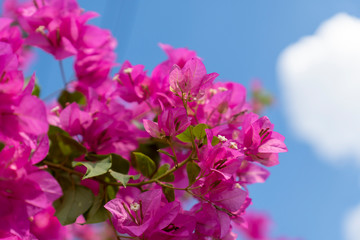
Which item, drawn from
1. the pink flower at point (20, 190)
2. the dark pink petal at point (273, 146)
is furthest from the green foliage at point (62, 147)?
the dark pink petal at point (273, 146)

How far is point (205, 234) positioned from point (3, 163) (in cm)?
32

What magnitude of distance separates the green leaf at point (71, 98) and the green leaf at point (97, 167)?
268 mm

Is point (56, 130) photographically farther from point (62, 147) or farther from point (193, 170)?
point (193, 170)

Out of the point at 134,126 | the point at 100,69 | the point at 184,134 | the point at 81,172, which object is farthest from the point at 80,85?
the point at 184,134

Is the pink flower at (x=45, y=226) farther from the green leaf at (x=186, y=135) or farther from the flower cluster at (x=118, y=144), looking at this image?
the green leaf at (x=186, y=135)

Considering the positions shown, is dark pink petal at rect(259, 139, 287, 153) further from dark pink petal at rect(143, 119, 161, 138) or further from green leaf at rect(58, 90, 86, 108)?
green leaf at rect(58, 90, 86, 108)

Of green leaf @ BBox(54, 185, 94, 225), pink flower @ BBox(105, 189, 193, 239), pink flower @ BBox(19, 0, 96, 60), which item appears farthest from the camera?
pink flower @ BBox(19, 0, 96, 60)

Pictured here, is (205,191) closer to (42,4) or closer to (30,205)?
(30,205)

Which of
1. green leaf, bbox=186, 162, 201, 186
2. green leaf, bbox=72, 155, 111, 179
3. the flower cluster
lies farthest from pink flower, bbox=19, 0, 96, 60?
green leaf, bbox=186, 162, 201, 186

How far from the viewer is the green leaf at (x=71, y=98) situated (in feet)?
2.84

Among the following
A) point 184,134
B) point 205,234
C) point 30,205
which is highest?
point 184,134

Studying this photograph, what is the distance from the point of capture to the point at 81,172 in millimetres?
679

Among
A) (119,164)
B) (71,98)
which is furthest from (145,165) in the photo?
(71,98)

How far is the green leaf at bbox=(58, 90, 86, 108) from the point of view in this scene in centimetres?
87
